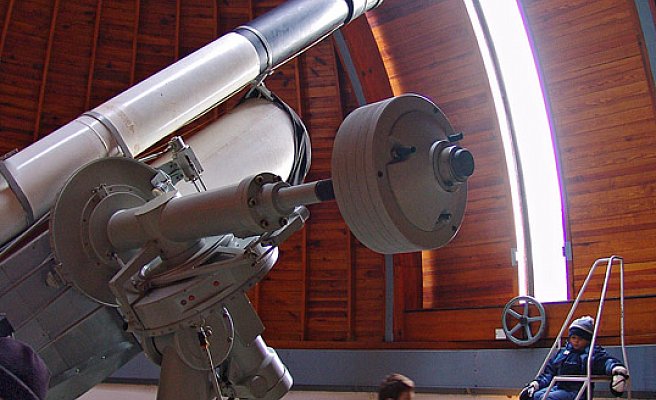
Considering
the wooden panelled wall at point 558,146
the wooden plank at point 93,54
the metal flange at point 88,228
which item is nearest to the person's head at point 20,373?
the metal flange at point 88,228

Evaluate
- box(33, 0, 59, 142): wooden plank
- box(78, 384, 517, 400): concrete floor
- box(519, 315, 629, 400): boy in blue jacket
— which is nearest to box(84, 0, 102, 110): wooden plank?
box(33, 0, 59, 142): wooden plank

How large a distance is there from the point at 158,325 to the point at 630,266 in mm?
6355

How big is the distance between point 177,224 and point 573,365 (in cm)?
418

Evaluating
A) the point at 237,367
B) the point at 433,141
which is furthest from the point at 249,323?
the point at 433,141

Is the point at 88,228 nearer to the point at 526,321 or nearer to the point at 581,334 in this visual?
the point at 581,334

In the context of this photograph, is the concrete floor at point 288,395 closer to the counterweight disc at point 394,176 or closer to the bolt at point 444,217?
the bolt at point 444,217

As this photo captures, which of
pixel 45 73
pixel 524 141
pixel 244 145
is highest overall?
pixel 45 73

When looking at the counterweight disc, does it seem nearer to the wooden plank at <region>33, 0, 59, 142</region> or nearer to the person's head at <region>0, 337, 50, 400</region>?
the person's head at <region>0, 337, 50, 400</region>

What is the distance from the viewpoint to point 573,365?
20.7 ft

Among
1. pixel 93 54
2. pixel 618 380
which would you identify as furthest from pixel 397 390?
pixel 93 54

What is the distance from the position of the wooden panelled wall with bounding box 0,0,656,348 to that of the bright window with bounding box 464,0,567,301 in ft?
0.62

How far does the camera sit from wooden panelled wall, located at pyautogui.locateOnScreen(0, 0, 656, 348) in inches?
328

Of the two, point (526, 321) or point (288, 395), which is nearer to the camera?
point (526, 321)

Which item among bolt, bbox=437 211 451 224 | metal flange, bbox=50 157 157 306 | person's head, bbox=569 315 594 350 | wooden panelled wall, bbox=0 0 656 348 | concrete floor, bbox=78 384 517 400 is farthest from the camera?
concrete floor, bbox=78 384 517 400
